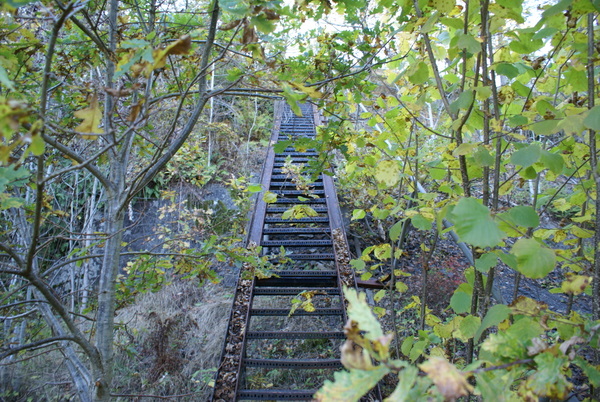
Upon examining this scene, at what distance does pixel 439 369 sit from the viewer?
60cm

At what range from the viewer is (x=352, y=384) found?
0.59 metres

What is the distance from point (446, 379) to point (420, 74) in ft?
3.79

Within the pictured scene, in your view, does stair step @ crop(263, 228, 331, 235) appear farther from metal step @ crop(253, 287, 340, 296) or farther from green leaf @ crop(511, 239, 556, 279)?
green leaf @ crop(511, 239, 556, 279)

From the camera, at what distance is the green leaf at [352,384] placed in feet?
1.90

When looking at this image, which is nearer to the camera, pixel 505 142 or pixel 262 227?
pixel 505 142

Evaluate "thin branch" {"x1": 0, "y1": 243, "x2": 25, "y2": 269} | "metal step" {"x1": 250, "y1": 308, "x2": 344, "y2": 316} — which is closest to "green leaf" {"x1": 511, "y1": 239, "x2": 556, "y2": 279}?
"thin branch" {"x1": 0, "y1": 243, "x2": 25, "y2": 269}

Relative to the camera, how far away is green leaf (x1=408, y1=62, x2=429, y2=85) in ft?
4.44

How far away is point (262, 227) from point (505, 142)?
9.54 feet

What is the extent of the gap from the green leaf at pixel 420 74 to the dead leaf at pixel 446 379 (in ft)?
3.62

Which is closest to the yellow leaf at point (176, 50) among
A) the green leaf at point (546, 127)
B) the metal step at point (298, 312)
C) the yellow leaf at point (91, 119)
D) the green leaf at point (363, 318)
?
the yellow leaf at point (91, 119)

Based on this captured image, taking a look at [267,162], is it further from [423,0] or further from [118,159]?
[423,0]

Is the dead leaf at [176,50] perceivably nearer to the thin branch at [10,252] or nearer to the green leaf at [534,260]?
the thin branch at [10,252]

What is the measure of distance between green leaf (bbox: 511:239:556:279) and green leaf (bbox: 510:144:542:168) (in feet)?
1.06

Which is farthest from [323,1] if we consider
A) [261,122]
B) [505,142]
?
[261,122]
